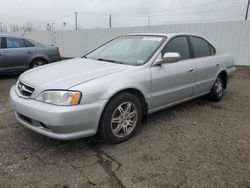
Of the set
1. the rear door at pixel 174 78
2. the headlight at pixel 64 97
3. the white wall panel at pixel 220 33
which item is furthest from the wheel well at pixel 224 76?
the white wall panel at pixel 220 33

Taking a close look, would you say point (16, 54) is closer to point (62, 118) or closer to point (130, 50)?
point (130, 50)

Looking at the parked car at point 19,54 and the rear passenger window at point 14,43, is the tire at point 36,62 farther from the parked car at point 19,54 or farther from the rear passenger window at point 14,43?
the rear passenger window at point 14,43

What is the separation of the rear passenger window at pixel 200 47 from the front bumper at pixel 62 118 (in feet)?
8.31

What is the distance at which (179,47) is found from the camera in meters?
4.07

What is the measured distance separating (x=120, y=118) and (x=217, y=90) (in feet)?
9.67

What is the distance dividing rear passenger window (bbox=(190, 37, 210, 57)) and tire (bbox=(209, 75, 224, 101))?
2.36 feet

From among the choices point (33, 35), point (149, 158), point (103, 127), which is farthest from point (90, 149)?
point (33, 35)

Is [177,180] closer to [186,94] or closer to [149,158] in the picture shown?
[149,158]

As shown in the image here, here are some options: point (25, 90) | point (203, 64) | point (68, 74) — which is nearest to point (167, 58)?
point (203, 64)

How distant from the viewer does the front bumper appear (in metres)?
2.51

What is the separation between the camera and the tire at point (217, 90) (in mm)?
4953

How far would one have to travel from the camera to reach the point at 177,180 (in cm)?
238

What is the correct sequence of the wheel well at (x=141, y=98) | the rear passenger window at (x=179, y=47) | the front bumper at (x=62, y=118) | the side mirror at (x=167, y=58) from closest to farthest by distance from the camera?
1. the front bumper at (x=62, y=118)
2. the wheel well at (x=141, y=98)
3. the side mirror at (x=167, y=58)
4. the rear passenger window at (x=179, y=47)

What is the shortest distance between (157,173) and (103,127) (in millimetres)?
858
